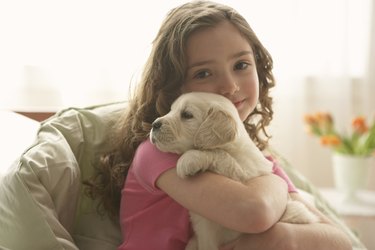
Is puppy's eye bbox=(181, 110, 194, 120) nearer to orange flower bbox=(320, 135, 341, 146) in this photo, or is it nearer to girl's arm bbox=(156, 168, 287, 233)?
girl's arm bbox=(156, 168, 287, 233)

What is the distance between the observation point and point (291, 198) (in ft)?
4.35

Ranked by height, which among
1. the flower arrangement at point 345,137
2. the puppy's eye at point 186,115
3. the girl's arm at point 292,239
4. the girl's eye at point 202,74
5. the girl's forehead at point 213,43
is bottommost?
the flower arrangement at point 345,137

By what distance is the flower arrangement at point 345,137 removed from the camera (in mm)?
2248

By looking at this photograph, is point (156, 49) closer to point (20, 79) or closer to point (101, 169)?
point (101, 169)

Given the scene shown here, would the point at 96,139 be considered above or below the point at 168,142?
below

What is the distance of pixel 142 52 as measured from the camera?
7.58 feet

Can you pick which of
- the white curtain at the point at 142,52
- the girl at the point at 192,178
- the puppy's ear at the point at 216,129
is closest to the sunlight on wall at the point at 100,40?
the white curtain at the point at 142,52

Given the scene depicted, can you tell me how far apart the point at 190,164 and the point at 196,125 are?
10 centimetres

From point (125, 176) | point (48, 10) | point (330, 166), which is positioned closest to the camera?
point (125, 176)

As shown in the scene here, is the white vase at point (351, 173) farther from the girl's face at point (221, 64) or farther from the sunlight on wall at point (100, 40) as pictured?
the girl's face at point (221, 64)

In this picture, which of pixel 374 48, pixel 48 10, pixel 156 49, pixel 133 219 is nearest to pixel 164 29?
pixel 156 49

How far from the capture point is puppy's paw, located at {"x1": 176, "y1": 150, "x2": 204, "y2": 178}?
1077 millimetres

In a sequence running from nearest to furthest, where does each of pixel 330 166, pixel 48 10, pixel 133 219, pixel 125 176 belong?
pixel 133 219 → pixel 125 176 → pixel 48 10 → pixel 330 166

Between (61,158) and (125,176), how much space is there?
7.4 inches
